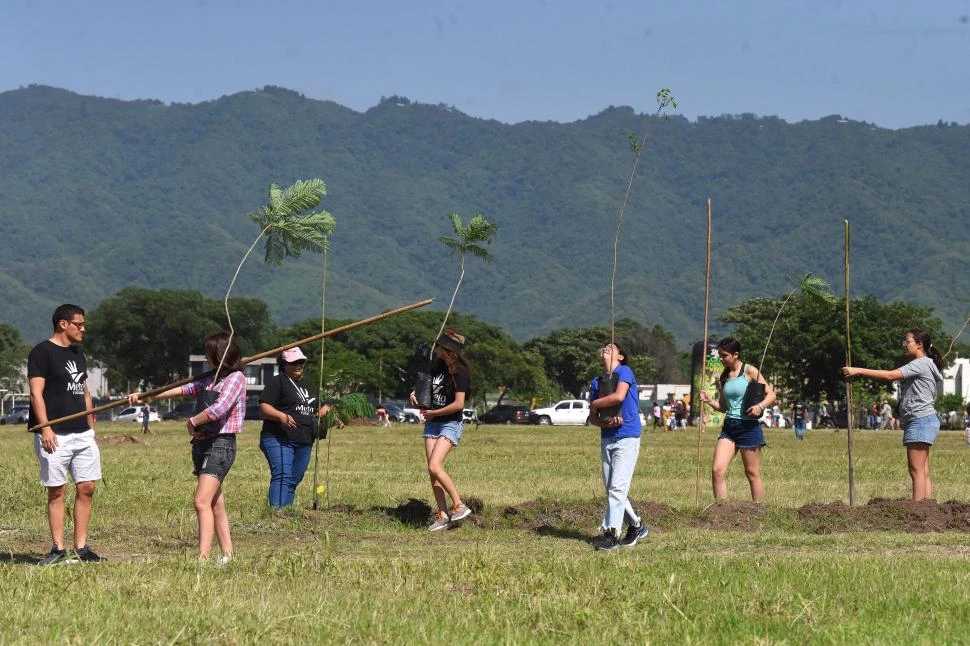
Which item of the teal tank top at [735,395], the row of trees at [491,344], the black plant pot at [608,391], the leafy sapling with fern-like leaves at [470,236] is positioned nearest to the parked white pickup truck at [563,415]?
the row of trees at [491,344]

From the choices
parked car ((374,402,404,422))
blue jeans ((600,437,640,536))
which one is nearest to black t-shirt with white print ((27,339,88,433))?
blue jeans ((600,437,640,536))

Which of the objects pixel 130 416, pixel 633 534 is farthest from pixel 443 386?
pixel 130 416

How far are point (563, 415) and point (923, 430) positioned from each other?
63886 mm

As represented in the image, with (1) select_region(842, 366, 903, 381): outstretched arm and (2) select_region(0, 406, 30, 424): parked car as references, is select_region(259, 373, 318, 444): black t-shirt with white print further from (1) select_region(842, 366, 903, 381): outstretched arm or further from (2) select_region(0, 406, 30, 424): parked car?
(2) select_region(0, 406, 30, 424): parked car

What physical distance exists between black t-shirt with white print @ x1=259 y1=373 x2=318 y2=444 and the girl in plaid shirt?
3477 mm

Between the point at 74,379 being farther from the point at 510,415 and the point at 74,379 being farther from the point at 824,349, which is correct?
the point at 824,349

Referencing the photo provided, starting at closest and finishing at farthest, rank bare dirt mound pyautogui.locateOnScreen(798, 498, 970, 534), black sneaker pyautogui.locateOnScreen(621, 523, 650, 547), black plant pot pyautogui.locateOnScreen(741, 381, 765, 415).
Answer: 1. black sneaker pyautogui.locateOnScreen(621, 523, 650, 547)
2. bare dirt mound pyautogui.locateOnScreen(798, 498, 970, 534)
3. black plant pot pyautogui.locateOnScreen(741, 381, 765, 415)

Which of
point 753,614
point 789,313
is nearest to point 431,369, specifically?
point 753,614

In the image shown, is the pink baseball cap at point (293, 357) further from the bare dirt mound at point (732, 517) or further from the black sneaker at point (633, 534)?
the bare dirt mound at point (732, 517)

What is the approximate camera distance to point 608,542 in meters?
11.4

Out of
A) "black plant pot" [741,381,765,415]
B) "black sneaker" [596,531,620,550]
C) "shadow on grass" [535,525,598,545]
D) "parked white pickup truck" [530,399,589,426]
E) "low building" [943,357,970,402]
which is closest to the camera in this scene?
"black sneaker" [596,531,620,550]

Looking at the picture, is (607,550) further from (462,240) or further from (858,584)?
(462,240)

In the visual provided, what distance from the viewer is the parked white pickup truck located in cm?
7681

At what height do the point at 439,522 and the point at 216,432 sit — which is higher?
the point at 216,432
